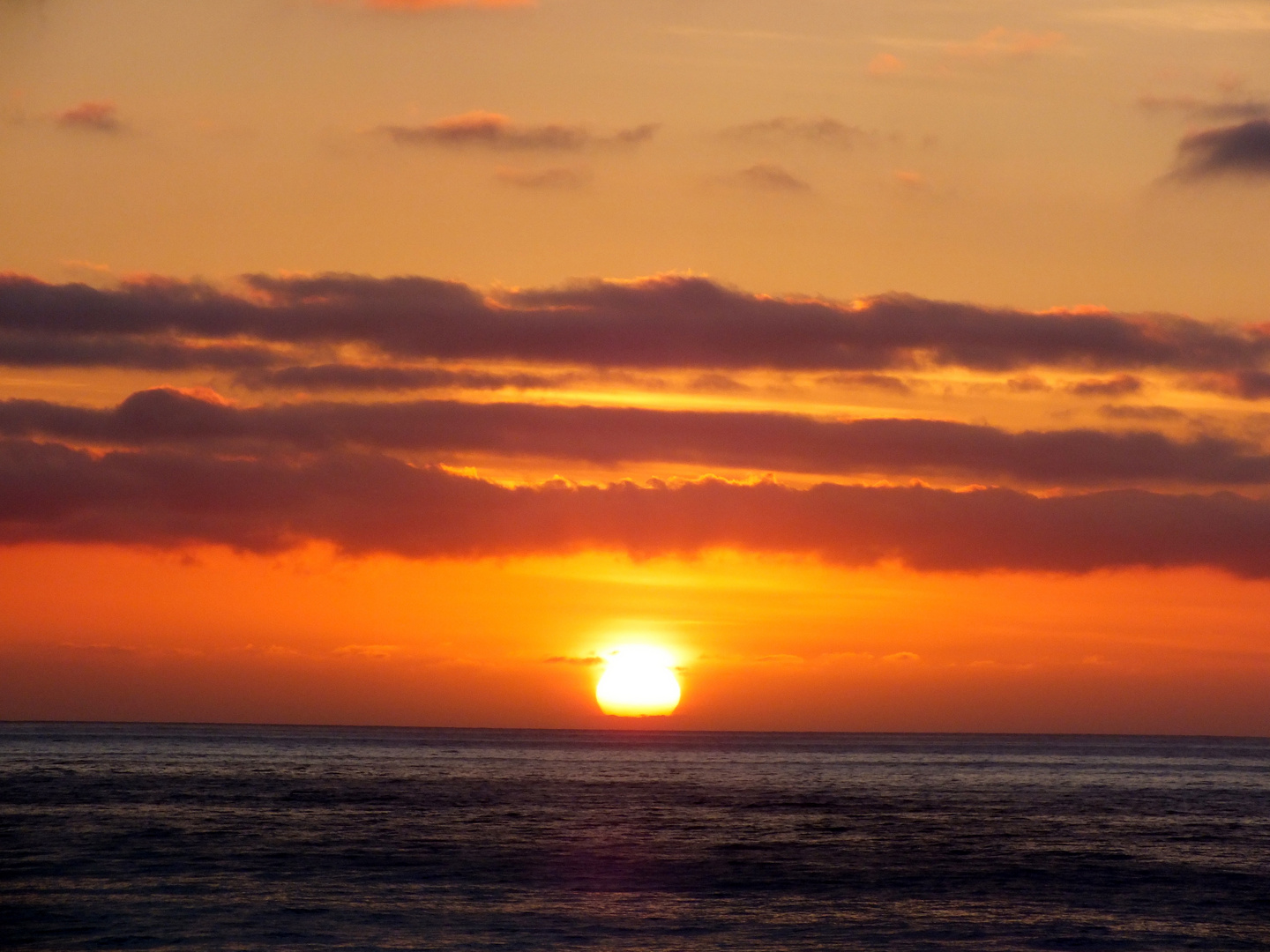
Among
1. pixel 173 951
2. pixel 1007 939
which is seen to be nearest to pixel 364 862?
pixel 173 951

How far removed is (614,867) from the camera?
56.0 m

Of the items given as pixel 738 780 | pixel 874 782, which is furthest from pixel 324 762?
pixel 874 782

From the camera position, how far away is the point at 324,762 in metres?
156

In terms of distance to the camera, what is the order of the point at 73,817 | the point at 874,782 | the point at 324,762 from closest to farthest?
the point at 73,817 < the point at 874,782 < the point at 324,762

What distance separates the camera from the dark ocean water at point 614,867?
42000mm

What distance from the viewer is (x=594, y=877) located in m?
53.4

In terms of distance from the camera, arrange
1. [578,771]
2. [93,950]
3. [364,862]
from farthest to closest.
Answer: [578,771], [364,862], [93,950]

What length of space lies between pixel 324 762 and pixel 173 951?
122 m

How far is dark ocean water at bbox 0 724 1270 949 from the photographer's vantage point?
42.0 metres

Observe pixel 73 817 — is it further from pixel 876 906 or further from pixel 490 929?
pixel 876 906

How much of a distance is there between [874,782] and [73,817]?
7717 centimetres

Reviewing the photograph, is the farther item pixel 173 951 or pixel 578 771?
pixel 578 771

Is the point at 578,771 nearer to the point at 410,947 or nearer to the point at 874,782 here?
the point at 874,782

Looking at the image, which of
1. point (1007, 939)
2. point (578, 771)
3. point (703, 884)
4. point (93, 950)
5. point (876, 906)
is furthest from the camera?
point (578, 771)
